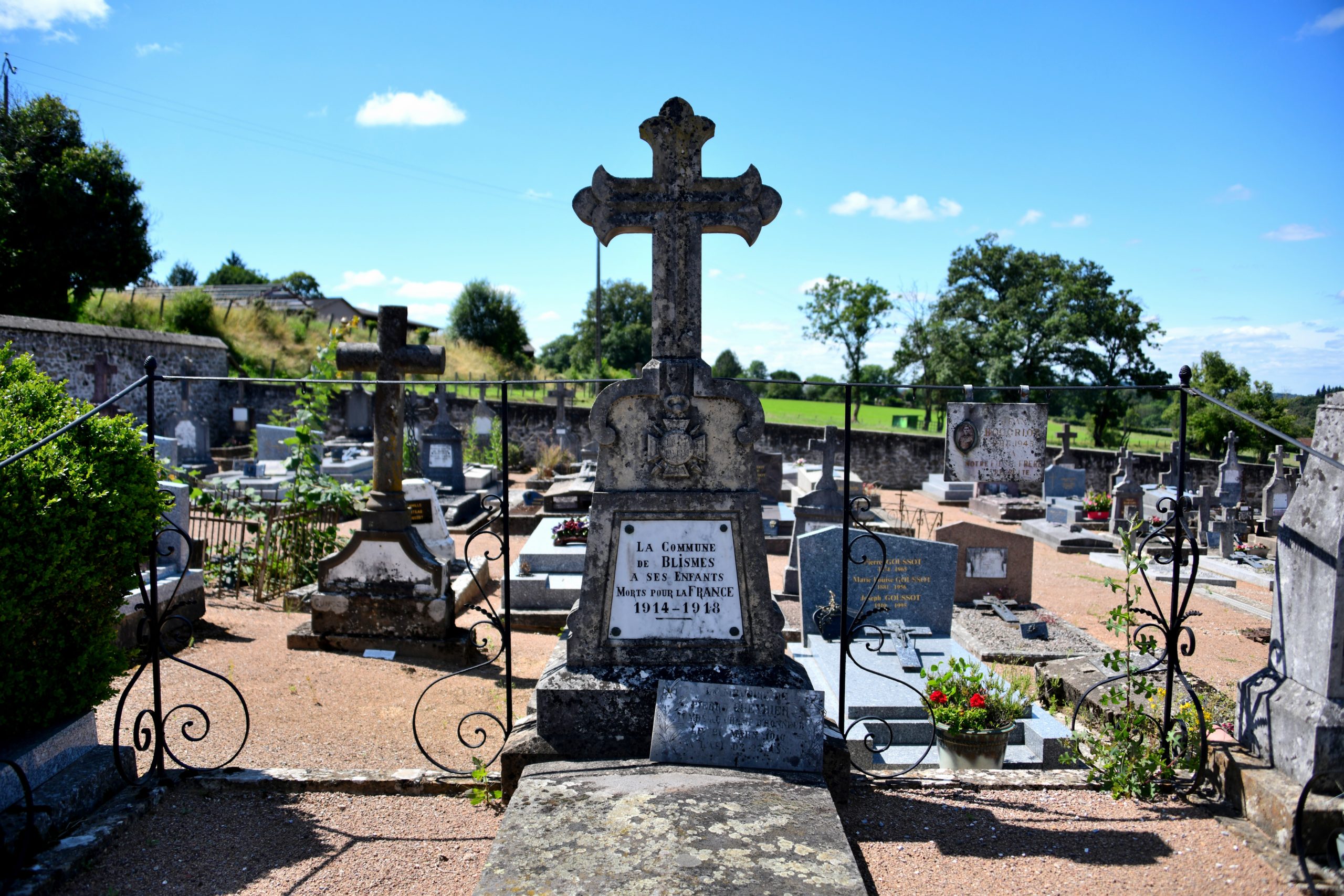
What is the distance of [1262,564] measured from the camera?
12133 millimetres

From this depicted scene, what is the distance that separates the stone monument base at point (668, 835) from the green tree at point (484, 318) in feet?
148

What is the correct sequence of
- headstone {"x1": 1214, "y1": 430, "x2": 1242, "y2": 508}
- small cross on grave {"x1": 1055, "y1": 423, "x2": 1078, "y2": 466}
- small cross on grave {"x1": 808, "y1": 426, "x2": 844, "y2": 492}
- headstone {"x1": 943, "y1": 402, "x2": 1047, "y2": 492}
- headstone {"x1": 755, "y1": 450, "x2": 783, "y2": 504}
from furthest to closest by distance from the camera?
small cross on grave {"x1": 1055, "y1": 423, "x2": 1078, "y2": 466}, headstone {"x1": 1214, "y1": 430, "x2": 1242, "y2": 508}, headstone {"x1": 755, "y1": 450, "x2": 783, "y2": 504}, headstone {"x1": 943, "y1": 402, "x2": 1047, "y2": 492}, small cross on grave {"x1": 808, "y1": 426, "x2": 844, "y2": 492}

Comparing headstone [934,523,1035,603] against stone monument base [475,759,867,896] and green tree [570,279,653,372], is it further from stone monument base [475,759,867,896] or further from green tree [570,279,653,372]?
green tree [570,279,653,372]

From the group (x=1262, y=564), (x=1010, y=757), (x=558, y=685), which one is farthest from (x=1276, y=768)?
(x=1262, y=564)

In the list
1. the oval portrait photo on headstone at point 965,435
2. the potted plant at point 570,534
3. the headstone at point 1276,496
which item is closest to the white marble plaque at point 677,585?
the potted plant at point 570,534

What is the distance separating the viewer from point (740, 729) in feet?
10.9

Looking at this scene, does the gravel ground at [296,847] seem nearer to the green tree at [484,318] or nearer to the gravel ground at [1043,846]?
the gravel ground at [1043,846]

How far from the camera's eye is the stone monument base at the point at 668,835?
2.52 meters

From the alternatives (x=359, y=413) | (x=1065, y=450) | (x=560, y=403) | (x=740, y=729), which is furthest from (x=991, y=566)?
(x=359, y=413)

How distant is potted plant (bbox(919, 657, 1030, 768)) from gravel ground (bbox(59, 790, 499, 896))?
269 centimetres

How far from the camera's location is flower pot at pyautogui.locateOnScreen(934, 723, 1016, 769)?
4.66 meters

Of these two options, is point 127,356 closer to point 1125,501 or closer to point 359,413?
point 359,413

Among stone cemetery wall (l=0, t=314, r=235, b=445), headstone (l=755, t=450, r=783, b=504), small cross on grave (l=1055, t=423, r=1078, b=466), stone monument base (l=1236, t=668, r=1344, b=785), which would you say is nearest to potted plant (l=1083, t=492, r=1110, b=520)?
small cross on grave (l=1055, t=423, r=1078, b=466)

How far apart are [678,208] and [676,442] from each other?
105 cm
